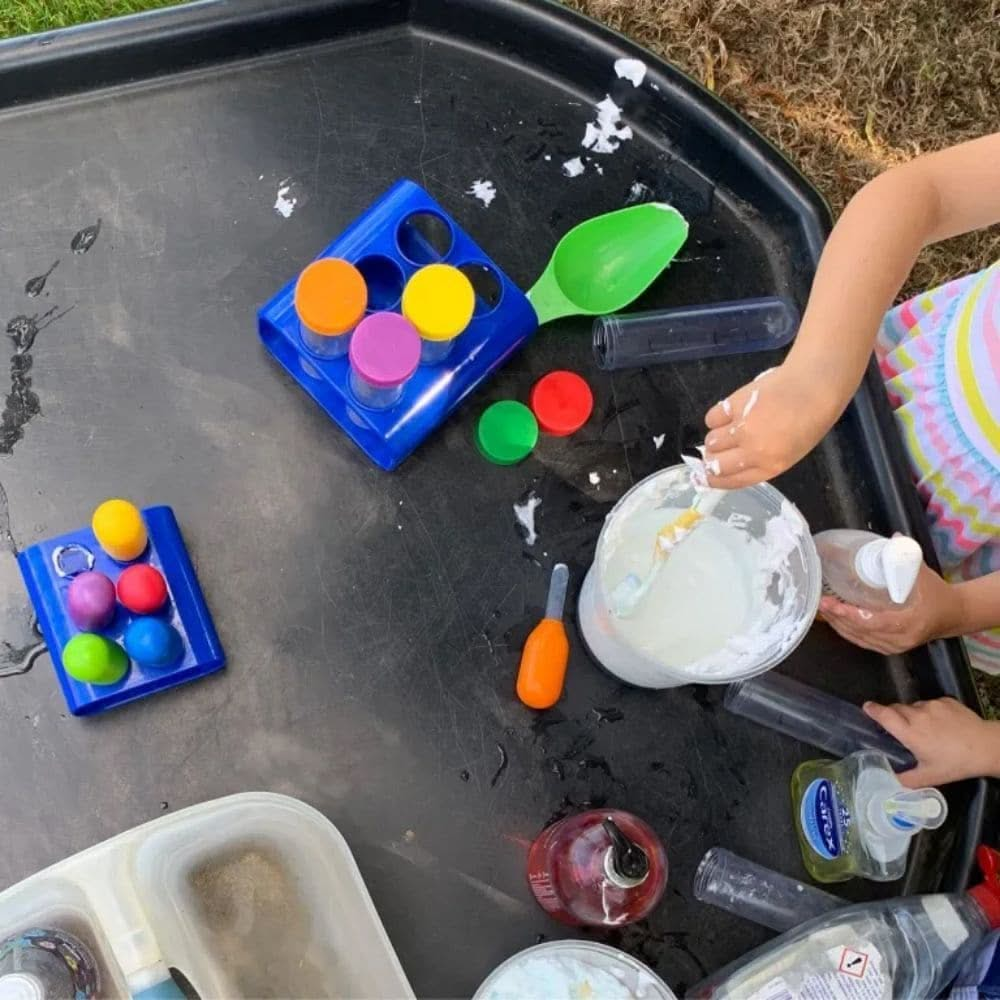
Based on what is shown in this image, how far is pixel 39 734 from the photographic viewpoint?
637mm

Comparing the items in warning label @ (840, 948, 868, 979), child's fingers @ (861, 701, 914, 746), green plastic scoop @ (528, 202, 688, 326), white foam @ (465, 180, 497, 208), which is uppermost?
white foam @ (465, 180, 497, 208)

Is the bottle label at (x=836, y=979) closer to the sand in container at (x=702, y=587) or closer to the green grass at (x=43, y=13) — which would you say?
the sand in container at (x=702, y=587)

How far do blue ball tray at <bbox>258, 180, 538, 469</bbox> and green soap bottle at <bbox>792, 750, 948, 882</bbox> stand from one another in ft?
1.30

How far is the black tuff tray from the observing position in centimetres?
66

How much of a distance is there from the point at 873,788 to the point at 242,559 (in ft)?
1.66

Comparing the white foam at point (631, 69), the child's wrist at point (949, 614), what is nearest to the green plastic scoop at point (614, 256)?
the white foam at point (631, 69)

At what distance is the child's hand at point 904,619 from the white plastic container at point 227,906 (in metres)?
0.41

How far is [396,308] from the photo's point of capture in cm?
69

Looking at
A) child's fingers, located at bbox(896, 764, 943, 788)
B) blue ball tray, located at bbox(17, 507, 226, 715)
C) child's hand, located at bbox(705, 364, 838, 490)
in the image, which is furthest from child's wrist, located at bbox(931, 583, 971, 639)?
blue ball tray, located at bbox(17, 507, 226, 715)

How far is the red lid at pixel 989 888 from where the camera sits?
0.70m

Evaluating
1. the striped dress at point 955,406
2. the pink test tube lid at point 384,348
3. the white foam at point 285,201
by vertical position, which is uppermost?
the white foam at point 285,201

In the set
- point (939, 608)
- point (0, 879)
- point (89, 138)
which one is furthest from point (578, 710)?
point (89, 138)

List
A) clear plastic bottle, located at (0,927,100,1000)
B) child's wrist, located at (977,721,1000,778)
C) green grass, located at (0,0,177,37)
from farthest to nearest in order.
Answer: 1. green grass, located at (0,0,177,37)
2. child's wrist, located at (977,721,1000,778)
3. clear plastic bottle, located at (0,927,100,1000)

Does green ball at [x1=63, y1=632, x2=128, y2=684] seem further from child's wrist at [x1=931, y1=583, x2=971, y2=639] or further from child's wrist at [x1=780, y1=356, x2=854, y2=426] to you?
child's wrist at [x1=931, y1=583, x2=971, y2=639]
